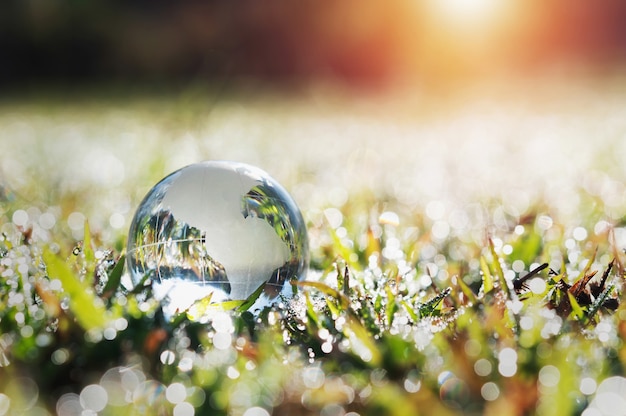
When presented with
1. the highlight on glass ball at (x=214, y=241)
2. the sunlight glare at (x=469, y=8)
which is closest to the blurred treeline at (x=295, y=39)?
the sunlight glare at (x=469, y=8)

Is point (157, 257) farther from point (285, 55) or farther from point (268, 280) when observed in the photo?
point (285, 55)

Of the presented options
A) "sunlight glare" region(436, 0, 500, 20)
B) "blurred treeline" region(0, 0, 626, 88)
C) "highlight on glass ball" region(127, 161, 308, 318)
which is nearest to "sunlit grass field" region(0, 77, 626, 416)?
"highlight on glass ball" region(127, 161, 308, 318)

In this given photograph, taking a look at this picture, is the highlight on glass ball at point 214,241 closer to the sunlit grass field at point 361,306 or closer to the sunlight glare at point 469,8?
the sunlit grass field at point 361,306

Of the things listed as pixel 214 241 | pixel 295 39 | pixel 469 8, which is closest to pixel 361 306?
pixel 214 241

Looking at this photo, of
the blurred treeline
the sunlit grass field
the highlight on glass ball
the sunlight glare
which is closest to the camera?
the sunlit grass field

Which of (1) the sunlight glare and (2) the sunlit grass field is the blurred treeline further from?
(2) the sunlit grass field

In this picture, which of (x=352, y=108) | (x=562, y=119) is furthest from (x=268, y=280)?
(x=352, y=108)
